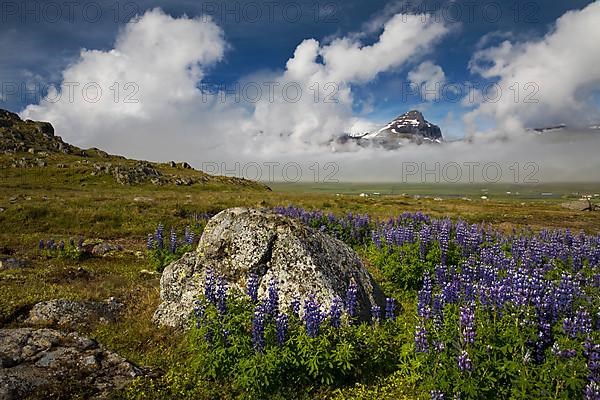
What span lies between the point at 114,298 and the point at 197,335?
17.7 ft

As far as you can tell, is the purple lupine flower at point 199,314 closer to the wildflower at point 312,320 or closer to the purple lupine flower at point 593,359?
the wildflower at point 312,320

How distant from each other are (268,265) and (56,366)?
502 centimetres

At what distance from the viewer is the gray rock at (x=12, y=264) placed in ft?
48.0

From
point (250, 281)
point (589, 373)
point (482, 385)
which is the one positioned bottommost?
point (482, 385)

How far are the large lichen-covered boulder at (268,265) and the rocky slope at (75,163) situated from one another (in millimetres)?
74975

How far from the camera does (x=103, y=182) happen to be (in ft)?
254

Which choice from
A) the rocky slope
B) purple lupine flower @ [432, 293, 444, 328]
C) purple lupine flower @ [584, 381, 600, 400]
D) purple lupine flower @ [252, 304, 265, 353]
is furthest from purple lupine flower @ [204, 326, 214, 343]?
the rocky slope

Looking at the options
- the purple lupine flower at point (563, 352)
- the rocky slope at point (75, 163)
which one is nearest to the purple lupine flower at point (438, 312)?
the purple lupine flower at point (563, 352)

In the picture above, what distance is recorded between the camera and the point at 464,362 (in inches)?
218

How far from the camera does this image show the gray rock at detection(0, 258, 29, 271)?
1464 centimetres

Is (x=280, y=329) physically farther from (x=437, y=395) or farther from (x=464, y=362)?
(x=464, y=362)

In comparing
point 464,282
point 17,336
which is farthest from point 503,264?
point 17,336

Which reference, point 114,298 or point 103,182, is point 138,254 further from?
point 103,182

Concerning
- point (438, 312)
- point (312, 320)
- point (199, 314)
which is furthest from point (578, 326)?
point (199, 314)
